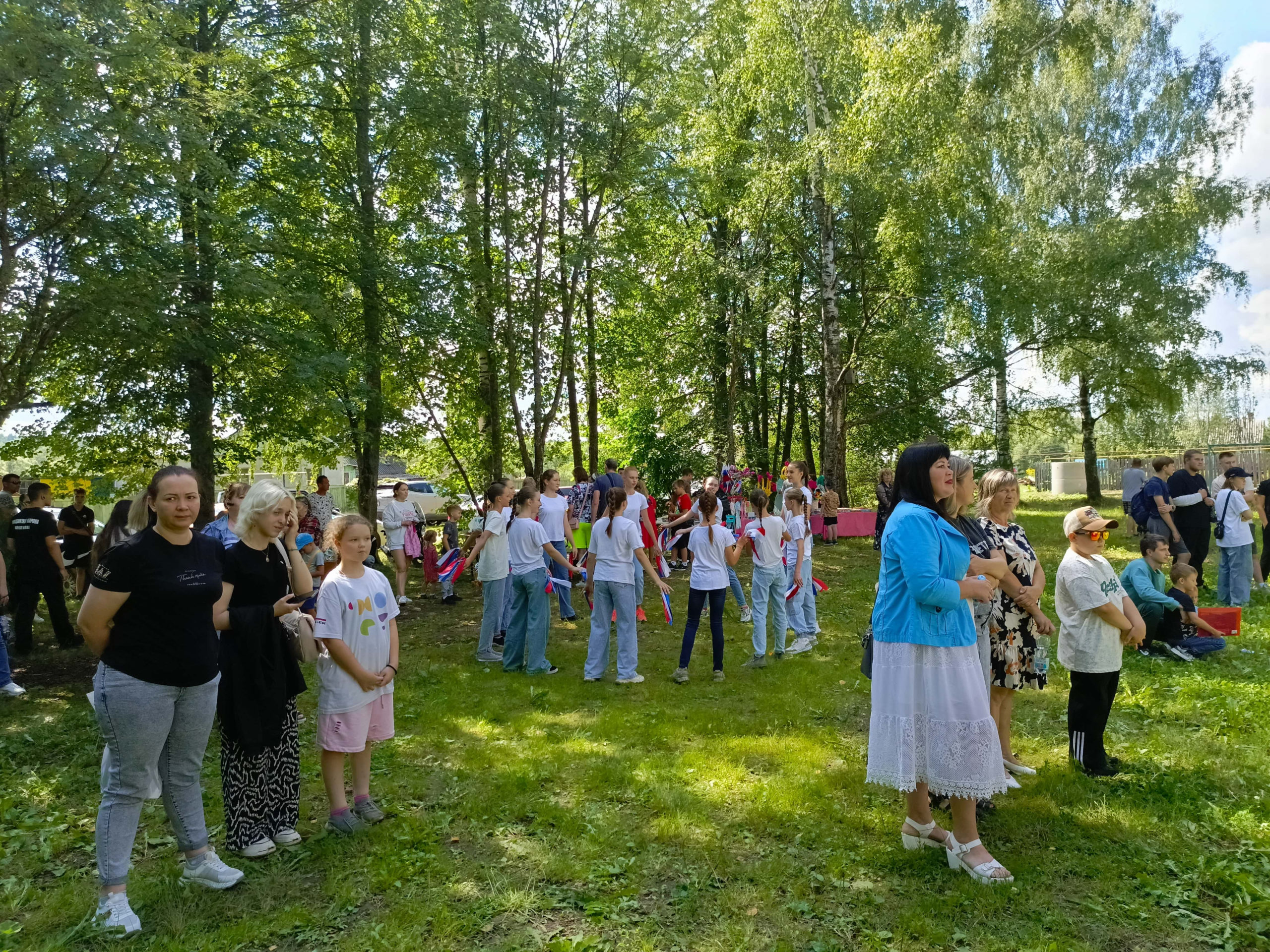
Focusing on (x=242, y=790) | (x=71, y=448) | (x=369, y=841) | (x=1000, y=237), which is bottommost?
(x=369, y=841)

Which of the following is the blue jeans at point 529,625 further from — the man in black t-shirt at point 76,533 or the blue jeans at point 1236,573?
the blue jeans at point 1236,573

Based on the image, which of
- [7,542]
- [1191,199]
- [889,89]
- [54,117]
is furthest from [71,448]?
[1191,199]

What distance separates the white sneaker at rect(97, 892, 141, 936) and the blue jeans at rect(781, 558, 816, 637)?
20.2 ft

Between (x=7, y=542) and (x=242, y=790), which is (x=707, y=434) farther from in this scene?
(x=242, y=790)

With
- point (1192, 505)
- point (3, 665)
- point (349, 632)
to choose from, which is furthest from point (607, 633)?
point (1192, 505)

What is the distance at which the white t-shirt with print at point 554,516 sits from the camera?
30.9 feet

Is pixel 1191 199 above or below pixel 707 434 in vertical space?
above

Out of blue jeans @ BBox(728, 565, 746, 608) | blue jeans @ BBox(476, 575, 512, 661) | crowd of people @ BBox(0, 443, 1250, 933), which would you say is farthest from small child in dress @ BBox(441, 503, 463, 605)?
crowd of people @ BBox(0, 443, 1250, 933)

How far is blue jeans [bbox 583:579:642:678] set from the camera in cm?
702

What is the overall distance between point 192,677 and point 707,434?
1994cm

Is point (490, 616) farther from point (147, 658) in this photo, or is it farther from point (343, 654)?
point (147, 658)

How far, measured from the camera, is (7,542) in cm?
802

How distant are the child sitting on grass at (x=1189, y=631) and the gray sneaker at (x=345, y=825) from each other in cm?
716

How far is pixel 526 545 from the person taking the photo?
734 centimetres
